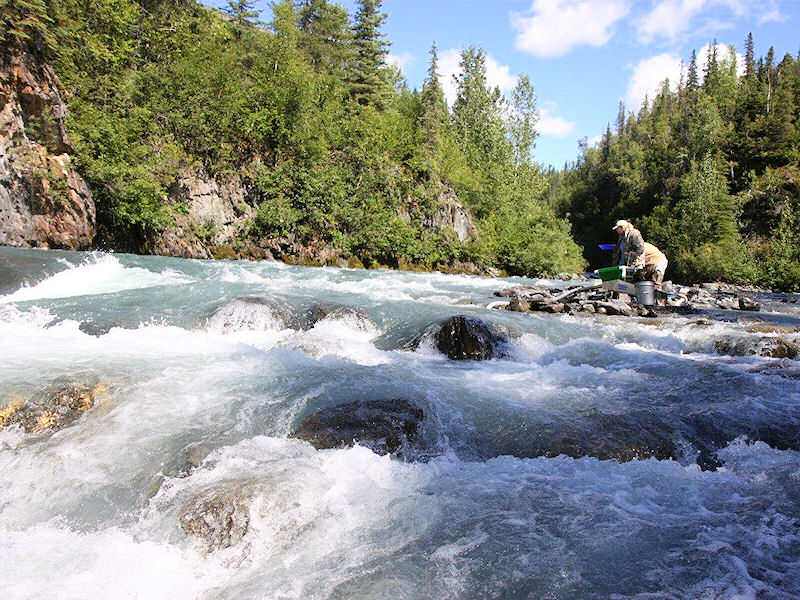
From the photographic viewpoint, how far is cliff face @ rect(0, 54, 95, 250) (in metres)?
14.2

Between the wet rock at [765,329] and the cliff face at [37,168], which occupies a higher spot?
the cliff face at [37,168]

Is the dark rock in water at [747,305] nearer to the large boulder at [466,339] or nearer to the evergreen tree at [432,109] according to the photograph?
the large boulder at [466,339]

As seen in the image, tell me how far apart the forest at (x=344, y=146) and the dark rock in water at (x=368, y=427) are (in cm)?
1721

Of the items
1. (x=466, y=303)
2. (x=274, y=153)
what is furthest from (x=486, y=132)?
(x=466, y=303)

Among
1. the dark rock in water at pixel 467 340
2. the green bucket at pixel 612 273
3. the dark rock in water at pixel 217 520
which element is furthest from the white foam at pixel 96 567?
the green bucket at pixel 612 273

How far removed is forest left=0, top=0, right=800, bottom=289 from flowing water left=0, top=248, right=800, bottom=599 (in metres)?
15.0

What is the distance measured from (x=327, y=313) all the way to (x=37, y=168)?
12.0m

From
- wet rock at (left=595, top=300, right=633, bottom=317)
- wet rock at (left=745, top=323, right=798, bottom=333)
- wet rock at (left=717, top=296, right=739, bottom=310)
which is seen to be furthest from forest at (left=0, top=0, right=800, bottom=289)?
wet rock at (left=745, top=323, right=798, bottom=333)

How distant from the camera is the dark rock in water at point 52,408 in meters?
4.30

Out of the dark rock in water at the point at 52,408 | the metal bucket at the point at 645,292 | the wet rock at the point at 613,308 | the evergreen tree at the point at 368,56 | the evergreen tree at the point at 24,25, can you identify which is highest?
the evergreen tree at the point at 368,56

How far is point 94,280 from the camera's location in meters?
11.5

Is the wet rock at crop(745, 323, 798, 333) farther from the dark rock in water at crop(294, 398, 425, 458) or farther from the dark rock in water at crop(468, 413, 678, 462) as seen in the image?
the dark rock in water at crop(294, 398, 425, 458)

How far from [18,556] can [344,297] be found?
9588 millimetres

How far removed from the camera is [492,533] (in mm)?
3059
